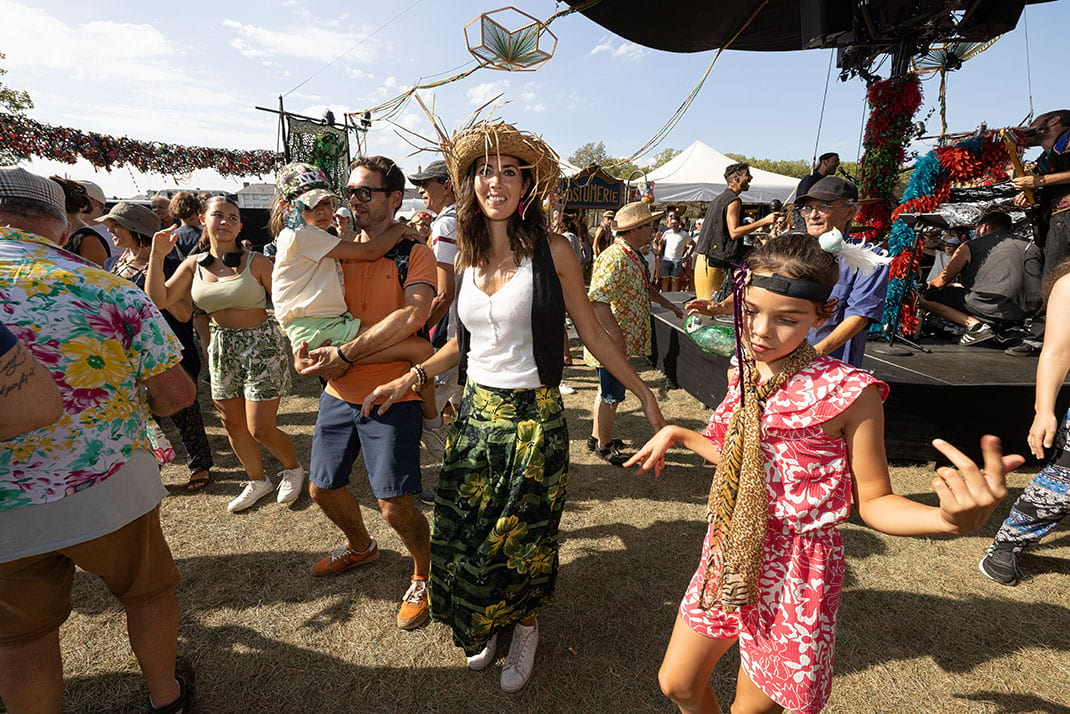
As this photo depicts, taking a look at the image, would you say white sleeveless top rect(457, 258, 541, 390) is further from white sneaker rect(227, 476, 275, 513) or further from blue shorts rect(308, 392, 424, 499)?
white sneaker rect(227, 476, 275, 513)

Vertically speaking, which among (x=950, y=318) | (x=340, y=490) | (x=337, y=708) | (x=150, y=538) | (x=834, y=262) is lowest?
(x=337, y=708)

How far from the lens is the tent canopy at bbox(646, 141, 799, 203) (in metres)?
16.0

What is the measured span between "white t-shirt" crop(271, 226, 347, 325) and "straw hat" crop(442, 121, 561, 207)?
71 centimetres

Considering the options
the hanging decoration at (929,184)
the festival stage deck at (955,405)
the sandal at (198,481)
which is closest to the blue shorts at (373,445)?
the sandal at (198,481)

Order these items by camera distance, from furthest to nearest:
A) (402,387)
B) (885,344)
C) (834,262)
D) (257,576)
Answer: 1. (885,344)
2. (257,576)
3. (402,387)
4. (834,262)

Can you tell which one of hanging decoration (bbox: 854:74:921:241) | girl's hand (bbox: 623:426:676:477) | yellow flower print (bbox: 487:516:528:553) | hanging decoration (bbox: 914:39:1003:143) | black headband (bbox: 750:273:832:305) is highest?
hanging decoration (bbox: 914:39:1003:143)

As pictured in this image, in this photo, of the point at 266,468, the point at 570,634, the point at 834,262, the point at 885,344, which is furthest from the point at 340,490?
the point at 885,344

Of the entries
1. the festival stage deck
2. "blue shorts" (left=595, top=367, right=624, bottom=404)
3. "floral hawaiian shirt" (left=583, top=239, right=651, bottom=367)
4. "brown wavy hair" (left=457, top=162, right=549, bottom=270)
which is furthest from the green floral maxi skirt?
the festival stage deck

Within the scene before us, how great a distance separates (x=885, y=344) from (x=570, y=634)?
4858 millimetres

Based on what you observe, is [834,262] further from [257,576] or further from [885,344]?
[885,344]

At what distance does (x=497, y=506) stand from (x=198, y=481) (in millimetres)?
3158

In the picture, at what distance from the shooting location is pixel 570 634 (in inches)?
94.7

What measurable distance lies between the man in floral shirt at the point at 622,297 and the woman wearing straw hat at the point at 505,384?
6.44 ft

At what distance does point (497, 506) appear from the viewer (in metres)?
1.95
